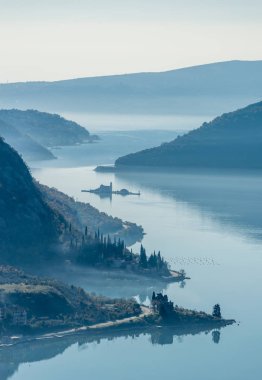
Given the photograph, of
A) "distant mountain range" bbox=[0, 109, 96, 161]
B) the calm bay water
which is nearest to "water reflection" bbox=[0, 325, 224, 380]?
the calm bay water

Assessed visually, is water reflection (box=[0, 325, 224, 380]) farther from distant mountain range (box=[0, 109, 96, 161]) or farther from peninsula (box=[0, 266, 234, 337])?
distant mountain range (box=[0, 109, 96, 161])

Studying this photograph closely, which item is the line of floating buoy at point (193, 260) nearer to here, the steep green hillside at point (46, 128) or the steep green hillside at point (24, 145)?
the steep green hillside at point (24, 145)

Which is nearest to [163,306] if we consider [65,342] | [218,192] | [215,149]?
[65,342]

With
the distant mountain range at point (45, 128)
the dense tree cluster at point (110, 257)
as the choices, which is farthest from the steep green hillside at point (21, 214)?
the distant mountain range at point (45, 128)

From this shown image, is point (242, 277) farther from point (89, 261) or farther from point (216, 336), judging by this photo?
point (216, 336)

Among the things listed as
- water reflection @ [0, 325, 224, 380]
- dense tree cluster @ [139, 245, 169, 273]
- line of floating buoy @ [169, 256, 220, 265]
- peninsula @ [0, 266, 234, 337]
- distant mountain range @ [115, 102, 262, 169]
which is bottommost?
water reflection @ [0, 325, 224, 380]
